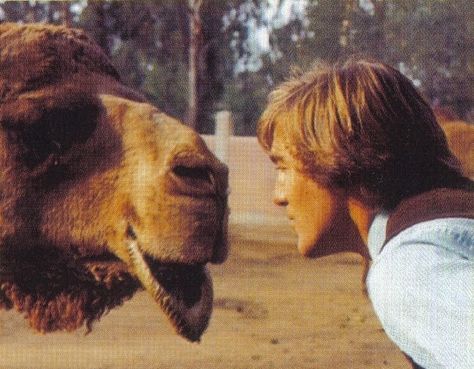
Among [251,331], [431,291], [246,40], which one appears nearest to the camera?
[431,291]

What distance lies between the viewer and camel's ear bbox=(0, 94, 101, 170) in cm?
94

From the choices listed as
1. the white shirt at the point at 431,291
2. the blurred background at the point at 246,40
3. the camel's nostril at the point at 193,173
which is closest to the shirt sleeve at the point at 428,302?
the white shirt at the point at 431,291

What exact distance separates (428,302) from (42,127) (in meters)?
0.61

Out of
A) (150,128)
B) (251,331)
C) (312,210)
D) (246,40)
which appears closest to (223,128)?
(246,40)

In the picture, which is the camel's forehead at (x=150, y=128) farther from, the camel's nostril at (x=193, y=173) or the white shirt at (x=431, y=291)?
the white shirt at (x=431, y=291)

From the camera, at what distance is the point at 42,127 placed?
37.3 inches

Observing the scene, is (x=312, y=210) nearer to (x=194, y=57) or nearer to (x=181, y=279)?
(x=181, y=279)

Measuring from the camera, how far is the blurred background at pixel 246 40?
3.88ft

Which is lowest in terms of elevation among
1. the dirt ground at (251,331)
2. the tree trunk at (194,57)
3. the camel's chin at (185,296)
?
the dirt ground at (251,331)

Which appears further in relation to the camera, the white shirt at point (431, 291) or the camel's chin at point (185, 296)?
the camel's chin at point (185, 296)

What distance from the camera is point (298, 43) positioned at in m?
1.19

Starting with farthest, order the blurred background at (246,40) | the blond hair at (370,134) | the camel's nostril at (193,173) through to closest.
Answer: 1. the blurred background at (246,40)
2. the camel's nostril at (193,173)
3. the blond hair at (370,134)

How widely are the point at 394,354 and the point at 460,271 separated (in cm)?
109

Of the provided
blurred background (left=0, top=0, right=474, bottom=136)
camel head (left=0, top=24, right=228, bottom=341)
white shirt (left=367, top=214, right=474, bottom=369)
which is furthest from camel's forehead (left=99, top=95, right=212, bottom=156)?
white shirt (left=367, top=214, right=474, bottom=369)
